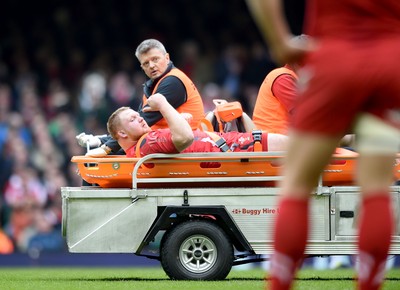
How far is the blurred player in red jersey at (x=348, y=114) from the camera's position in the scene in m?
4.30

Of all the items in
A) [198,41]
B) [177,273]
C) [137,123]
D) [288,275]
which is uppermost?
Result: [198,41]

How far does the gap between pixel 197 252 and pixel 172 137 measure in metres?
0.96

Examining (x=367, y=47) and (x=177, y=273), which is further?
(x=177, y=273)

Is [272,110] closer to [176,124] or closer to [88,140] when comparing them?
[176,124]

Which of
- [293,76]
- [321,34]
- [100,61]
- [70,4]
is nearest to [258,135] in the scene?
[293,76]

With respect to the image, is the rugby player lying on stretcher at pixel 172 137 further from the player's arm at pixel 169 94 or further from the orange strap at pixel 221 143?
the player's arm at pixel 169 94

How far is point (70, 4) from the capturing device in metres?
19.5

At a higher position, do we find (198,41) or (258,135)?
(198,41)

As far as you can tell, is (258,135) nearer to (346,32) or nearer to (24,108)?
(346,32)

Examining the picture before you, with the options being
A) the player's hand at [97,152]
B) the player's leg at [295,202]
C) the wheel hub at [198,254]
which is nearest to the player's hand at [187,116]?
the player's hand at [97,152]

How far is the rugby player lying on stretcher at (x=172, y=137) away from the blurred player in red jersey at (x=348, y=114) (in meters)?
4.19

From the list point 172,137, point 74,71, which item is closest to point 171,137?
point 172,137

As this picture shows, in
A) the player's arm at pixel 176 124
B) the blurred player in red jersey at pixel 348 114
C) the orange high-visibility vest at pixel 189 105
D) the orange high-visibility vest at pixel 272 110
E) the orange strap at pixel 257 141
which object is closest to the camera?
the blurred player in red jersey at pixel 348 114

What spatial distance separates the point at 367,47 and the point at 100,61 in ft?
47.2
